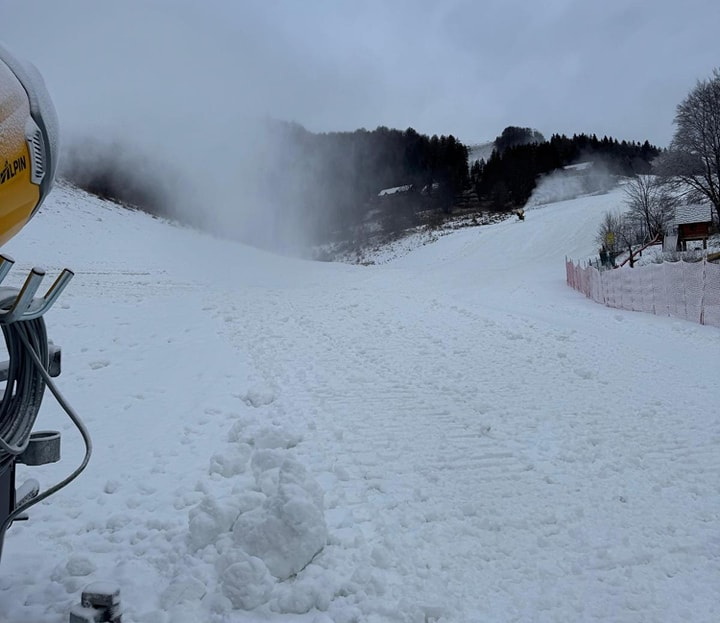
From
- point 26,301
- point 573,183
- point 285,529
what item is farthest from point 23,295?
point 573,183

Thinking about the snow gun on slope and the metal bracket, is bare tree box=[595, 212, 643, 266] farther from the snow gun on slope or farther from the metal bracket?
the metal bracket

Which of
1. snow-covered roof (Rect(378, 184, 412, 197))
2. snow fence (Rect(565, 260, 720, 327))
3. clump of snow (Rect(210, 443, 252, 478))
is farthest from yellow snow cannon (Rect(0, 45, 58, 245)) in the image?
snow-covered roof (Rect(378, 184, 412, 197))

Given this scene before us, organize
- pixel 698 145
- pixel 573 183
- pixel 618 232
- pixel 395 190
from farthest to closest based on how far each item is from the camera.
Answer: pixel 395 190, pixel 573 183, pixel 618 232, pixel 698 145

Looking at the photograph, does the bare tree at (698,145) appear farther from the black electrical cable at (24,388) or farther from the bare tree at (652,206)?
the black electrical cable at (24,388)

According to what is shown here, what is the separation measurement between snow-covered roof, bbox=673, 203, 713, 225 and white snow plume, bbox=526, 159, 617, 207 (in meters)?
Answer: 33.1

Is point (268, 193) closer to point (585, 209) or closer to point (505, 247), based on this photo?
point (505, 247)

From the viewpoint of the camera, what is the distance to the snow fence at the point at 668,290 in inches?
462

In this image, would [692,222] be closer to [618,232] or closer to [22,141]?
[618,232]

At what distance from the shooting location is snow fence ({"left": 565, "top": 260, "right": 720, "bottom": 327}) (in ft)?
38.5

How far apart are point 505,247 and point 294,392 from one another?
115 feet

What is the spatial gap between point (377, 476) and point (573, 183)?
83948 mm

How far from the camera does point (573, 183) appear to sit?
7900 centimetres

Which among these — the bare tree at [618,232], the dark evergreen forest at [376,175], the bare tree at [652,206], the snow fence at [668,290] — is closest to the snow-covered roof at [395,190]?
the dark evergreen forest at [376,175]

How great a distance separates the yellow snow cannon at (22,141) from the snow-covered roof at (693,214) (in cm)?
4092
